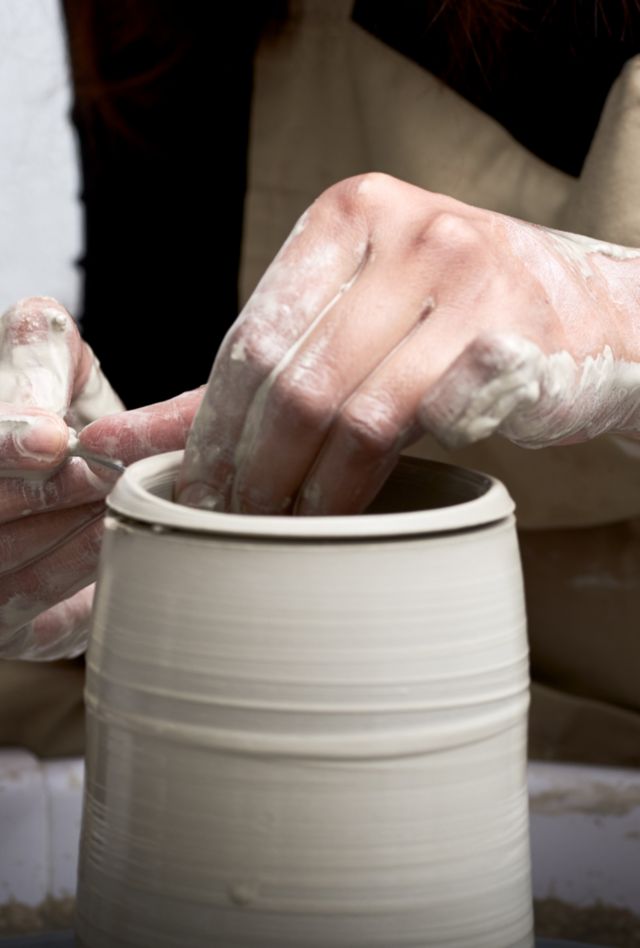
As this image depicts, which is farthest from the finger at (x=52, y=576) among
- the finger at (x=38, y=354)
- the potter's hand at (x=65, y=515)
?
the finger at (x=38, y=354)

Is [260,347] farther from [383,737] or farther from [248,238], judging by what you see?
[248,238]

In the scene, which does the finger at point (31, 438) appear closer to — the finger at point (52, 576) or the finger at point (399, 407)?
the finger at point (52, 576)

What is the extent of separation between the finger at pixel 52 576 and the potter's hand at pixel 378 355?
34 cm

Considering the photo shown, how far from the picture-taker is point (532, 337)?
2.16ft

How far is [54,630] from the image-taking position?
1125 millimetres

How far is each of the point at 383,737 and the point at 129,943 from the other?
17 centimetres

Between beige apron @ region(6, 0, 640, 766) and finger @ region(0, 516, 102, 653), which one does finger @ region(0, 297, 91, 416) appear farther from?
beige apron @ region(6, 0, 640, 766)

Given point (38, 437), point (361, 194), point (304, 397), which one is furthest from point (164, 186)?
point (304, 397)

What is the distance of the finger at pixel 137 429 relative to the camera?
0.87m

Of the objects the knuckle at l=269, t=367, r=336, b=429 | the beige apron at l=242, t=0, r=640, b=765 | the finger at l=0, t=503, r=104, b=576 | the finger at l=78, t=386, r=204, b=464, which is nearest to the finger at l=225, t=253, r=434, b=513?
the knuckle at l=269, t=367, r=336, b=429

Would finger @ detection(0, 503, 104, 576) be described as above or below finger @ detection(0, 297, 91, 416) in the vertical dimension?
below

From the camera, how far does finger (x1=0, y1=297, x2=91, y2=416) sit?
3.19 feet

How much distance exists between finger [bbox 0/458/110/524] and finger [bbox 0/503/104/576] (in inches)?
1.0

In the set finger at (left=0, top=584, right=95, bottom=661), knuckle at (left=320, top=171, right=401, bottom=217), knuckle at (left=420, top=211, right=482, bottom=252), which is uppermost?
knuckle at (left=320, top=171, right=401, bottom=217)
